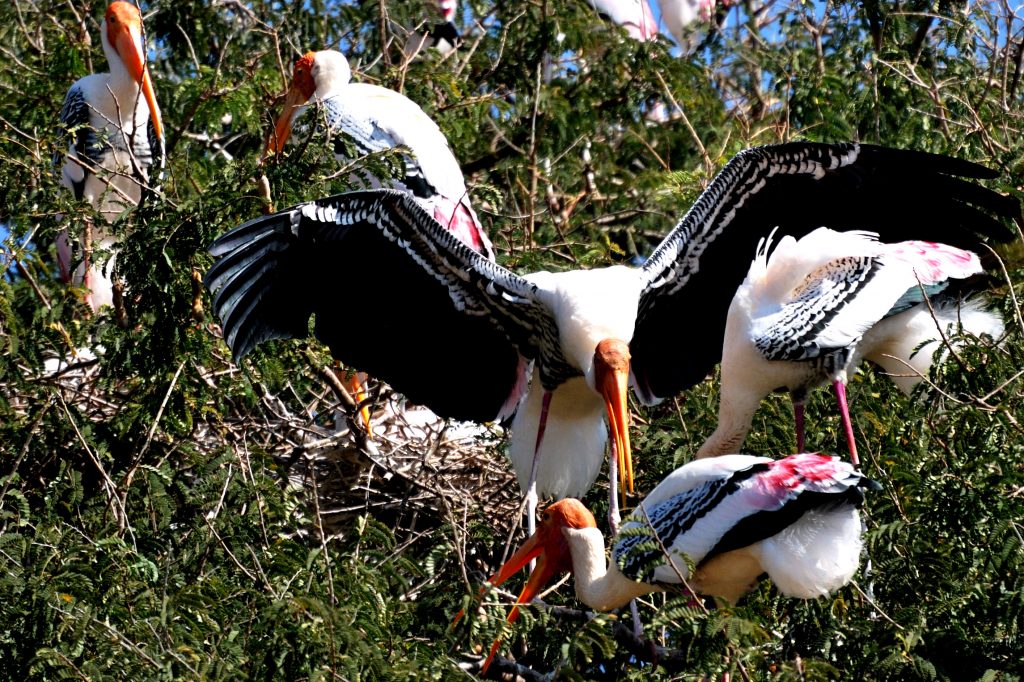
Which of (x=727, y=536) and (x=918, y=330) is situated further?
(x=918, y=330)

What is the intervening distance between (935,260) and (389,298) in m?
2.06

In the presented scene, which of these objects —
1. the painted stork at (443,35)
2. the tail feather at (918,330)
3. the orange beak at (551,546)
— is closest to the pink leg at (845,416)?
the tail feather at (918,330)

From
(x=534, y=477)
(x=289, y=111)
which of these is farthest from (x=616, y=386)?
(x=289, y=111)

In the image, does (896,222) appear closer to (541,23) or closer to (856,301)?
(856,301)

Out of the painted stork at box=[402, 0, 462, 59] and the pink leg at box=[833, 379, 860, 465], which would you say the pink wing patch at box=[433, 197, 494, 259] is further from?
the painted stork at box=[402, 0, 462, 59]

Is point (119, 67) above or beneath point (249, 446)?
A: above

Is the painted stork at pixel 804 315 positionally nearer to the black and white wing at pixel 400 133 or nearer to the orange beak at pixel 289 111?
the black and white wing at pixel 400 133

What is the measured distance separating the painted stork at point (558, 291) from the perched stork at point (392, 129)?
368 mm

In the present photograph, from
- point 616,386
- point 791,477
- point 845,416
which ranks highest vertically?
point 791,477

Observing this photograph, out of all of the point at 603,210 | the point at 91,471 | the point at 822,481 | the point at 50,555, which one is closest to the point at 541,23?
the point at 603,210

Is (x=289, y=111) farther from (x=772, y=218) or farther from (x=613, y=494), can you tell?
(x=613, y=494)

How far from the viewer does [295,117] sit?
7.14 meters

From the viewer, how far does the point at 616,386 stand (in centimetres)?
558

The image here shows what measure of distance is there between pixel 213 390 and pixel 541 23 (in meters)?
2.40
